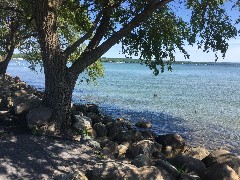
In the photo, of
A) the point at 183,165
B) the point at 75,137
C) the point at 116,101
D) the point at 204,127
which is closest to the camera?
the point at 183,165

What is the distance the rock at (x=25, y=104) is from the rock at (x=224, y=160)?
898cm

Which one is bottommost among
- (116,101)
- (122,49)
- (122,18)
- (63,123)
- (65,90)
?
(116,101)

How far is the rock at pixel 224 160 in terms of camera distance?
1354 centimetres

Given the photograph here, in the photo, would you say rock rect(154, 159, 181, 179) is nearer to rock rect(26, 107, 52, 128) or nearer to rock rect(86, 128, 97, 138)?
rock rect(86, 128, 97, 138)

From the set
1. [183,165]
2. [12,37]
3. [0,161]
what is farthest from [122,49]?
[12,37]

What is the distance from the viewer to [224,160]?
46.4ft

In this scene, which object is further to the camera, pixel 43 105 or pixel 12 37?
pixel 12 37

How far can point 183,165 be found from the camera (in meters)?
13.6

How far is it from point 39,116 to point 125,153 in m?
4.55

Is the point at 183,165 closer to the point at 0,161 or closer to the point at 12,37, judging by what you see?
the point at 0,161

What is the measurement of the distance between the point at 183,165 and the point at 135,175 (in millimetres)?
3961

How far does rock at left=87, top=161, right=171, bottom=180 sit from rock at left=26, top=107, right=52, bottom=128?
233 inches

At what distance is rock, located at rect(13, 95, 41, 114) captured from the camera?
671 inches

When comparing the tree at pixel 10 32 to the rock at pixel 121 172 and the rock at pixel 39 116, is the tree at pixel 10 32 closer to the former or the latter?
the rock at pixel 39 116
